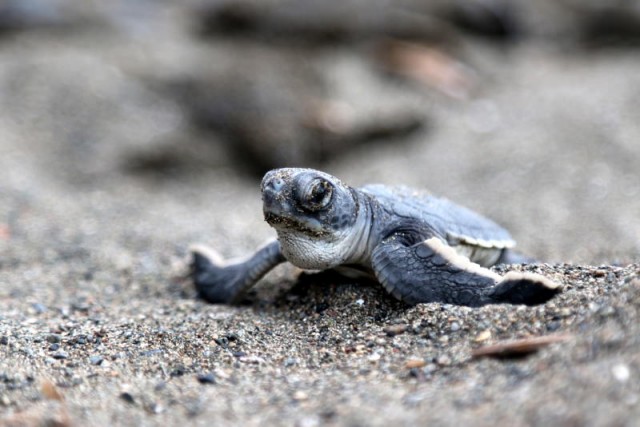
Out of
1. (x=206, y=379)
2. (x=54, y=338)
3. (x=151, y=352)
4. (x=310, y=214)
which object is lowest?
(x=54, y=338)

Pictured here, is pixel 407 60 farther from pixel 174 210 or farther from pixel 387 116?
pixel 174 210

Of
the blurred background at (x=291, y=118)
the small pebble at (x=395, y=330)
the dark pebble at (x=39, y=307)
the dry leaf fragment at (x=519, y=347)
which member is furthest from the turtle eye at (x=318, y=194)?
the blurred background at (x=291, y=118)

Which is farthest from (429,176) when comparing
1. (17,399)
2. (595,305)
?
(17,399)

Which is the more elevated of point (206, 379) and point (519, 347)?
point (519, 347)

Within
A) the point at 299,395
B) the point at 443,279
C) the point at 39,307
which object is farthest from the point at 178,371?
the point at 39,307

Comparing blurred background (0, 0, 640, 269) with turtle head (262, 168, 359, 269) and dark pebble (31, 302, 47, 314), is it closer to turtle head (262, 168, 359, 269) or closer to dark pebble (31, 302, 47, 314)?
dark pebble (31, 302, 47, 314)

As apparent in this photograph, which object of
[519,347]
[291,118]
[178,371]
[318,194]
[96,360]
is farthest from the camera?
[291,118]

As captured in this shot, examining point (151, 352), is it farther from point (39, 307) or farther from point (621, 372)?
point (621, 372)
